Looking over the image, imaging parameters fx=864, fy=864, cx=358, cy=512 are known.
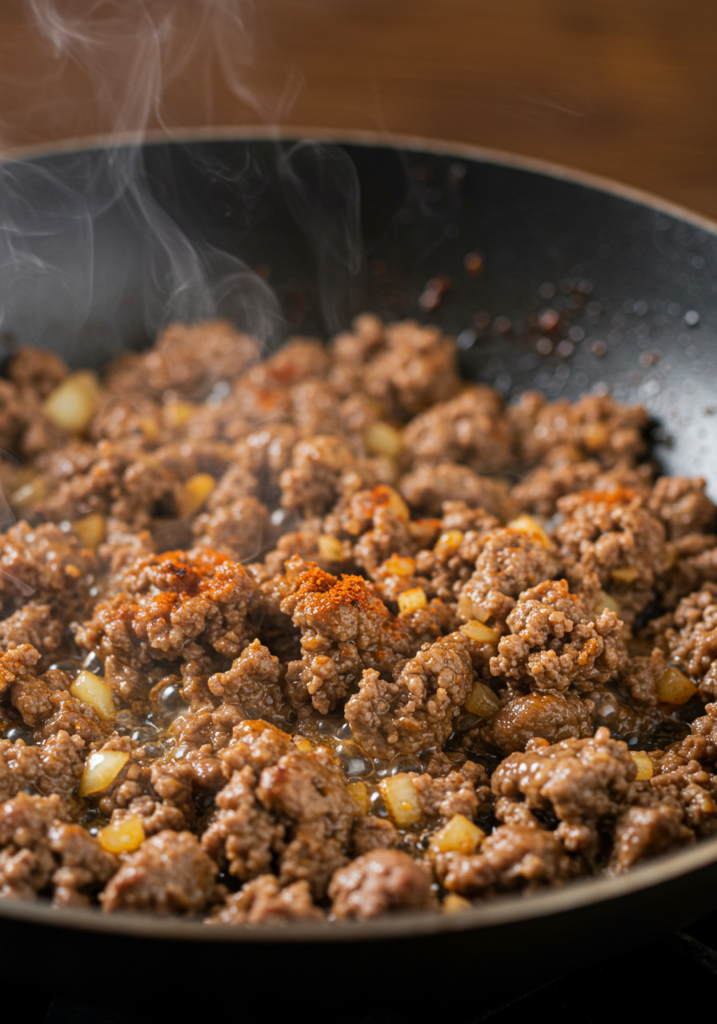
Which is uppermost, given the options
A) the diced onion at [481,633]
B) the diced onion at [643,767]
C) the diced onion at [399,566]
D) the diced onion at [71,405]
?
the diced onion at [643,767]

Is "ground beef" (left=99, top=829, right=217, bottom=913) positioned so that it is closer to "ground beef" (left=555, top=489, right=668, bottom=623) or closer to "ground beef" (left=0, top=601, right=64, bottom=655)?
"ground beef" (left=0, top=601, right=64, bottom=655)

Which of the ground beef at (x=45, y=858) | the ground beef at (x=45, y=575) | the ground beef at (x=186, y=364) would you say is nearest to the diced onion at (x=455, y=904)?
the ground beef at (x=45, y=858)

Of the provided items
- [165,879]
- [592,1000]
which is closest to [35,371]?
[165,879]

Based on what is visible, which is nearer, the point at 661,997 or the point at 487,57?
the point at 661,997

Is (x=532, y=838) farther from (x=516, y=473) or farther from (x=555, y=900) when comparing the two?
(x=516, y=473)

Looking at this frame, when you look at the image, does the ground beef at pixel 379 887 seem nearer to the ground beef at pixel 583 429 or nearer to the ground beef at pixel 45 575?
the ground beef at pixel 45 575

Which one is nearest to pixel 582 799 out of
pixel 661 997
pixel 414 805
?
pixel 414 805
